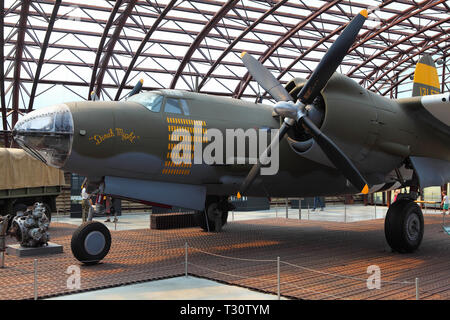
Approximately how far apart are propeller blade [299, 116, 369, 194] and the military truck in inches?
473

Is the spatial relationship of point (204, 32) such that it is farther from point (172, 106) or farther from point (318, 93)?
point (318, 93)

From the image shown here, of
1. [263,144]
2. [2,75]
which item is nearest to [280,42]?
[2,75]

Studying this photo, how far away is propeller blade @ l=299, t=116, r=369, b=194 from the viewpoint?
9688 mm

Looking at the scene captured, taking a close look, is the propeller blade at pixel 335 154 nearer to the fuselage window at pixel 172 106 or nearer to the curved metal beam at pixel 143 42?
the fuselage window at pixel 172 106

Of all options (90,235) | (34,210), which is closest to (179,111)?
(90,235)

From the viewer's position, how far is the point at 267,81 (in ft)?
36.1

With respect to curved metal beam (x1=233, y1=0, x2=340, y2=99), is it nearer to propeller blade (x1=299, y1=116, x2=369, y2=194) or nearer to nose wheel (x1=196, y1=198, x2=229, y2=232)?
nose wheel (x1=196, y1=198, x2=229, y2=232)

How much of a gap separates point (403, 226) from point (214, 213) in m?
6.93

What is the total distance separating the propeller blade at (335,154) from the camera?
9688mm

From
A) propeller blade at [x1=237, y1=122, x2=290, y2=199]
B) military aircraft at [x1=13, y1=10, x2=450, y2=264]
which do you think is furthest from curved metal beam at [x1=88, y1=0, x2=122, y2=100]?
propeller blade at [x1=237, y1=122, x2=290, y2=199]

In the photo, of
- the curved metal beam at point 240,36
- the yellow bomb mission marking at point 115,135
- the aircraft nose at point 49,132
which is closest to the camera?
the aircraft nose at point 49,132

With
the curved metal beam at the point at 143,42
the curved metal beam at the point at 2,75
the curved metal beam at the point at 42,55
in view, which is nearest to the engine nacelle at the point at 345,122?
the curved metal beam at the point at 143,42

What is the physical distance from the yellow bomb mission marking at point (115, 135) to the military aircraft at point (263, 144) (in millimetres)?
25

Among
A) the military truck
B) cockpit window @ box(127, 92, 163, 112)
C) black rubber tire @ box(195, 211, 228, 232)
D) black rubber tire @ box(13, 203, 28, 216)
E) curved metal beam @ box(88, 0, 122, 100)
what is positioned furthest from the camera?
curved metal beam @ box(88, 0, 122, 100)
